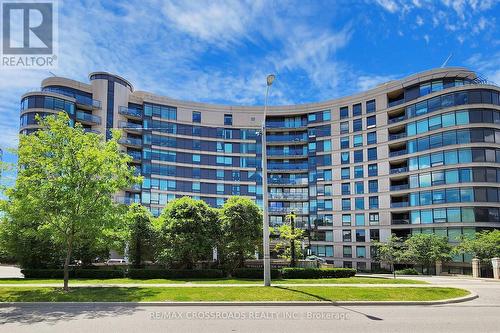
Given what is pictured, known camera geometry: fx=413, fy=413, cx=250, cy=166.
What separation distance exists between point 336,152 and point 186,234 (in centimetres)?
4591

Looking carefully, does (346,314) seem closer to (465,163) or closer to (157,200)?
(465,163)

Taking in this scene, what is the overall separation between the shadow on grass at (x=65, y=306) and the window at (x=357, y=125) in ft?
184

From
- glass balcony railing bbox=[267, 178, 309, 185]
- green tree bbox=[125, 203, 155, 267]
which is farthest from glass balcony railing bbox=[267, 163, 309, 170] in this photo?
green tree bbox=[125, 203, 155, 267]

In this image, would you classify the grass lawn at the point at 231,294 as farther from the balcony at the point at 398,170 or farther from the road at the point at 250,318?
the balcony at the point at 398,170

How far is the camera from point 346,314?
14750 millimetres

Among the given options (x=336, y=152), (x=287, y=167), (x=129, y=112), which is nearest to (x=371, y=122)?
(x=336, y=152)

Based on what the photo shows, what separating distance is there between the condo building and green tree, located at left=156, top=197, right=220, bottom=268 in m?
35.1

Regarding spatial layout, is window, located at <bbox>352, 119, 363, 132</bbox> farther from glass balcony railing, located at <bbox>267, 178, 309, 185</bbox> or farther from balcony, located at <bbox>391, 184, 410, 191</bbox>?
glass balcony railing, located at <bbox>267, 178, 309, 185</bbox>

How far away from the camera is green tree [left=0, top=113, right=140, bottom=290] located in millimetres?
20188

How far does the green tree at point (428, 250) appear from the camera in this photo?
47.7 meters

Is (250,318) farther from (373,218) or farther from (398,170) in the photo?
(373,218)

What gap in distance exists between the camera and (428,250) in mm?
48125

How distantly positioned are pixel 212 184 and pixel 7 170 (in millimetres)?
54189

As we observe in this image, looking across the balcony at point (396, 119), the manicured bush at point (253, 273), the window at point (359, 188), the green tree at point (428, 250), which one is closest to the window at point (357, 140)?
the balcony at point (396, 119)
